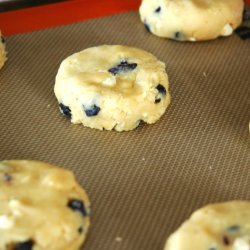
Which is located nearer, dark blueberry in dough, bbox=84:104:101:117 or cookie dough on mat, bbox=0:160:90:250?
cookie dough on mat, bbox=0:160:90:250

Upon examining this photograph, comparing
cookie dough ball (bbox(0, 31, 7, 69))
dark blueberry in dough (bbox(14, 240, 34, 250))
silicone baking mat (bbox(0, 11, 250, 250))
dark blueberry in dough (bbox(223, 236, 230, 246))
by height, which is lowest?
silicone baking mat (bbox(0, 11, 250, 250))

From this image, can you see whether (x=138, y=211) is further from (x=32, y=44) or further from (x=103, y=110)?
(x=32, y=44)

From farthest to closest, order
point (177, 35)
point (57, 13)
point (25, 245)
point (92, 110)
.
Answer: point (57, 13) < point (177, 35) < point (92, 110) < point (25, 245)

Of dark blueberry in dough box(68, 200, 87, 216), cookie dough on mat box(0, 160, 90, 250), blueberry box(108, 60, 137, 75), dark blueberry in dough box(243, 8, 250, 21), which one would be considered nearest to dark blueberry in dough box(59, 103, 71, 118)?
blueberry box(108, 60, 137, 75)

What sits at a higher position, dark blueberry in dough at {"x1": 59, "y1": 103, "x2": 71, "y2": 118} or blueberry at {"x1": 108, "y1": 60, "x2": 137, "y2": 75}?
blueberry at {"x1": 108, "y1": 60, "x2": 137, "y2": 75}

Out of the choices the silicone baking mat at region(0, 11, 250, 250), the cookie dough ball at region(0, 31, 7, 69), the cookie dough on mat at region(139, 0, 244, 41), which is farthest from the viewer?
the cookie dough on mat at region(139, 0, 244, 41)

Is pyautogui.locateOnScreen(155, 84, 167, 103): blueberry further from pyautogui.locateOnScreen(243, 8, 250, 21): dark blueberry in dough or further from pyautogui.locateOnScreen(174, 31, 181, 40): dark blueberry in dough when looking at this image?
pyautogui.locateOnScreen(243, 8, 250, 21): dark blueberry in dough

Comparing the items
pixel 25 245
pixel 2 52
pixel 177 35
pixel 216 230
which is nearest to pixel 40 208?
pixel 25 245

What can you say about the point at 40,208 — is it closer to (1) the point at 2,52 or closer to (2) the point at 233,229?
(2) the point at 233,229
